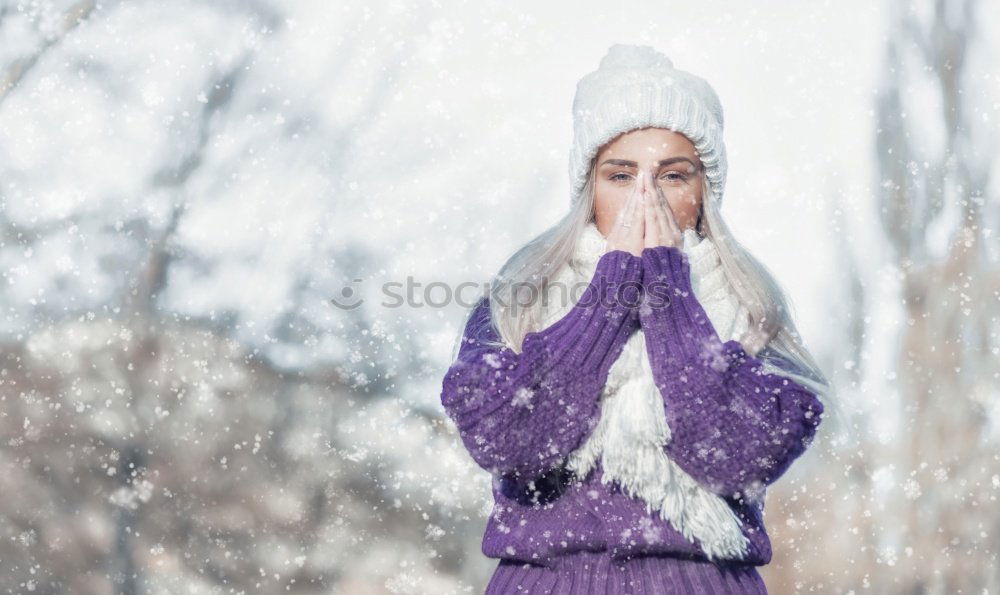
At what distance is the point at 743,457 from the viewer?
149 cm

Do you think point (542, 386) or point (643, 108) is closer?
point (542, 386)

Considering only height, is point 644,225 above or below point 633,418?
above

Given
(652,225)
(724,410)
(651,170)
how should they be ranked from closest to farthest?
(724,410) → (652,225) → (651,170)

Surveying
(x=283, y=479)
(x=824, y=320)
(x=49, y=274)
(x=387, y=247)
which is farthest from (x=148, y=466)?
(x=824, y=320)

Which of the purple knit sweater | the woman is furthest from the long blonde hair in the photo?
the purple knit sweater

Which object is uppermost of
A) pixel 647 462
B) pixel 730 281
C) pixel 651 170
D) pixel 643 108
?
pixel 643 108

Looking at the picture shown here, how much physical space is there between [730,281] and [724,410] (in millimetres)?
390

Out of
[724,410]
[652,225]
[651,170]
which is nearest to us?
[724,410]

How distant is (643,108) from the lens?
1839 mm

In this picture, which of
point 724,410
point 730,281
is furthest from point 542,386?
point 730,281

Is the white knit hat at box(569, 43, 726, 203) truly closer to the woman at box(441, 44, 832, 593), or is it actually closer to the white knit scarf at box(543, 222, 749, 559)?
the woman at box(441, 44, 832, 593)

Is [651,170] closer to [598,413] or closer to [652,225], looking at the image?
[652,225]

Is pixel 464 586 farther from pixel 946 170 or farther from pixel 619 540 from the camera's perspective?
pixel 619 540

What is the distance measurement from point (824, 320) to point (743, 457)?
11.1ft
